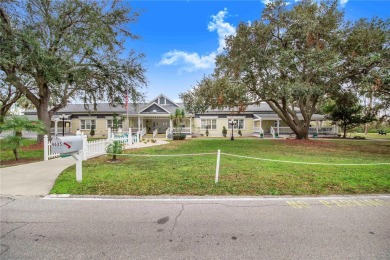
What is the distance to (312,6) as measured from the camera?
14.9m

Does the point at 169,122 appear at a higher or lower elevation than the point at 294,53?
lower

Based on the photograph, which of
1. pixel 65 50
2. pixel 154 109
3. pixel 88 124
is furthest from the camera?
pixel 88 124

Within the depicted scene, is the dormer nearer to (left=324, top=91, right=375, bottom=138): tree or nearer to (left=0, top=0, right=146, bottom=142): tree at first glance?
(left=0, top=0, right=146, bottom=142): tree

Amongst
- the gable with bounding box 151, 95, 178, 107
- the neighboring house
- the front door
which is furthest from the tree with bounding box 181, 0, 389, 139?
the gable with bounding box 151, 95, 178, 107

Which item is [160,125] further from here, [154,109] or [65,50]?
[65,50]

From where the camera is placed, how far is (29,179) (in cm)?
648

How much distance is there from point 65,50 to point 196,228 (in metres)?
14.5

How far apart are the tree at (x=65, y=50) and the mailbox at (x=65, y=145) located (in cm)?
867

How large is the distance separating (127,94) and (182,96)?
461cm

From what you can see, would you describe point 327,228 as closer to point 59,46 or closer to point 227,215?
point 227,215

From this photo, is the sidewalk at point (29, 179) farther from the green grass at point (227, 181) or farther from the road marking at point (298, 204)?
the road marking at point (298, 204)

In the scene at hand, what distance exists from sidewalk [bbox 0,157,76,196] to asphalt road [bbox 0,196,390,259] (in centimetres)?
71

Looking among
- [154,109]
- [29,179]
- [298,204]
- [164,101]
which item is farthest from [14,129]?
[164,101]

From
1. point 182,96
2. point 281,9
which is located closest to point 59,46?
point 182,96
